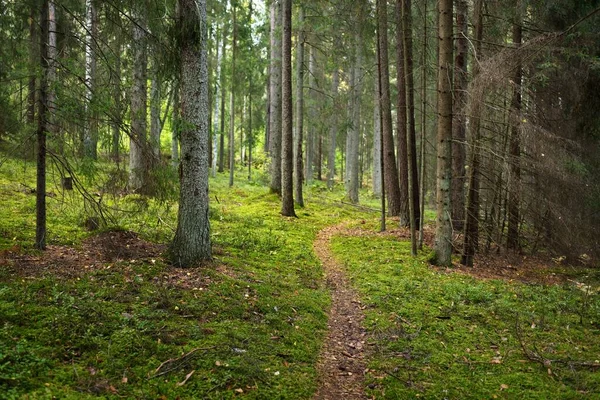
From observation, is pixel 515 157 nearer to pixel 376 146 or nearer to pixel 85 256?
pixel 85 256

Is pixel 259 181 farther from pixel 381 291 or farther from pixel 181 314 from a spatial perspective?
pixel 181 314

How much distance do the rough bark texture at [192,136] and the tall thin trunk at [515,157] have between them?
18.2 ft

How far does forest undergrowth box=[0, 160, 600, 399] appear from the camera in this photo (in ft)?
12.4

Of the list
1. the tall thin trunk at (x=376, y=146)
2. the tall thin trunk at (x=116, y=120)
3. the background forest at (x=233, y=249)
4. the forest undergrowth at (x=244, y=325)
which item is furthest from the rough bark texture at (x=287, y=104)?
the tall thin trunk at (x=376, y=146)

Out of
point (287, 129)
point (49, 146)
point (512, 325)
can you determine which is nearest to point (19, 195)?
point (49, 146)

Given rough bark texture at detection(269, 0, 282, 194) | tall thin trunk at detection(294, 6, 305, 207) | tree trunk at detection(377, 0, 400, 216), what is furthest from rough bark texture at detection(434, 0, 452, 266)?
rough bark texture at detection(269, 0, 282, 194)

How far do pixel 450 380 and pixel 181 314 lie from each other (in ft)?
10.3

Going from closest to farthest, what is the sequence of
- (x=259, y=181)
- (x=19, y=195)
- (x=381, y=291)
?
1. (x=381, y=291)
2. (x=19, y=195)
3. (x=259, y=181)

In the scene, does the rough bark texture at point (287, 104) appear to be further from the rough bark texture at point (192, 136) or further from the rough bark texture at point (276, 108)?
the rough bark texture at point (192, 136)

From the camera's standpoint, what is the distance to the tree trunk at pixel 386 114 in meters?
11.6

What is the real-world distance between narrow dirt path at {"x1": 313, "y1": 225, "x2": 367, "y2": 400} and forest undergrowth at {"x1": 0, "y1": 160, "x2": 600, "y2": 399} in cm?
15

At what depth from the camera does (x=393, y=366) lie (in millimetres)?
4762

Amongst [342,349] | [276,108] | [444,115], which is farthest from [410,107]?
[342,349]

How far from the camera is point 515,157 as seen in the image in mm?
8031
